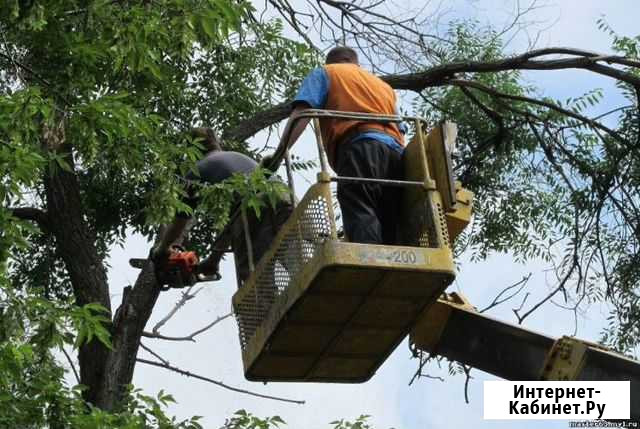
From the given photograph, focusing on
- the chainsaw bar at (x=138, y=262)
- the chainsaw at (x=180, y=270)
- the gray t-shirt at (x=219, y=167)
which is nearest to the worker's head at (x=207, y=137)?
the gray t-shirt at (x=219, y=167)

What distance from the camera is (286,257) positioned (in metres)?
7.64

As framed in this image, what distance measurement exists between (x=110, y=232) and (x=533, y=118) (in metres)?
3.46

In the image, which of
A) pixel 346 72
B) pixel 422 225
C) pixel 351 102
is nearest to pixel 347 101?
pixel 351 102

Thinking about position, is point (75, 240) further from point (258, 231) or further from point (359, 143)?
point (359, 143)

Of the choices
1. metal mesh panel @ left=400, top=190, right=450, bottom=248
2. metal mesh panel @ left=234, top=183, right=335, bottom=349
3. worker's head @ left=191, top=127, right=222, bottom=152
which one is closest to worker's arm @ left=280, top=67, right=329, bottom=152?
metal mesh panel @ left=234, top=183, right=335, bottom=349

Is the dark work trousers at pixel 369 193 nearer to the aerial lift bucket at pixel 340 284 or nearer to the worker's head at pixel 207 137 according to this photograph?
the aerial lift bucket at pixel 340 284

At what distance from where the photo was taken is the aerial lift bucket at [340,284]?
23.9ft

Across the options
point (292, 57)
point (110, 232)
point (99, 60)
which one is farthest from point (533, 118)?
point (99, 60)

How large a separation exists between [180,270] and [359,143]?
7.18 feet

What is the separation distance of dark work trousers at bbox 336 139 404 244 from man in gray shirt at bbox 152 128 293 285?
2.45 ft

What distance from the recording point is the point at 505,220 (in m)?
13.3

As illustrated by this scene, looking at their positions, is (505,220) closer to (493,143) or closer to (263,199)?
(493,143)

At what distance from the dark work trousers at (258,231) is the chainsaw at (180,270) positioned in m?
0.96

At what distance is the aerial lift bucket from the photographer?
7.29 meters
